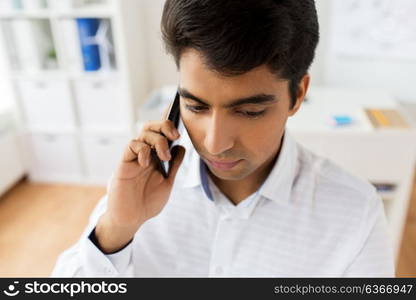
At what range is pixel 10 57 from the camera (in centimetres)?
250

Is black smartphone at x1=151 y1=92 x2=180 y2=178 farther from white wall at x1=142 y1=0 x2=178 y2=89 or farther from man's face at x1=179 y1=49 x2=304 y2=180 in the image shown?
white wall at x1=142 y1=0 x2=178 y2=89

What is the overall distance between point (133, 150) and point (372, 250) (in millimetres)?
585

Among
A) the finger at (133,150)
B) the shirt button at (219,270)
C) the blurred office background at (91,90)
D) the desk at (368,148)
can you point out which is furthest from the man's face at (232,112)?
the blurred office background at (91,90)

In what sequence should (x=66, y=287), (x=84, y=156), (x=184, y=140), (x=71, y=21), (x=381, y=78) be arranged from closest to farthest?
(x=66, y=287), (x=184, y=140), (x=71, y=21), (x=381, y=78), (x=84, y=156)

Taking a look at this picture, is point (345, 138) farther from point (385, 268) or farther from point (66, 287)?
point (66, 287)

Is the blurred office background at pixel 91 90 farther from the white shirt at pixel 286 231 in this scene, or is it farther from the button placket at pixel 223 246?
the button placket at pixel 223 246

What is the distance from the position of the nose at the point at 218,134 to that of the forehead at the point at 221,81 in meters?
0.04

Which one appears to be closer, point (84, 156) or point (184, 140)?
point (184, 140)

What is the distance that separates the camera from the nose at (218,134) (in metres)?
0.67

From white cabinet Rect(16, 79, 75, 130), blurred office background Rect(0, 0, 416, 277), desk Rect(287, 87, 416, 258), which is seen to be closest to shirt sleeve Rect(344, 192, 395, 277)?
desk Rect(287, 87, 416, 258)

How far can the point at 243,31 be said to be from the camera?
600mm

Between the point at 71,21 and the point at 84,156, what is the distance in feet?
3.24

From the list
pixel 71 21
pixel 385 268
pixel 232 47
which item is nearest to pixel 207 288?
pixel 385 268

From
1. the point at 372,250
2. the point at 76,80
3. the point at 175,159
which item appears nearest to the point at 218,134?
the point at 175,159
